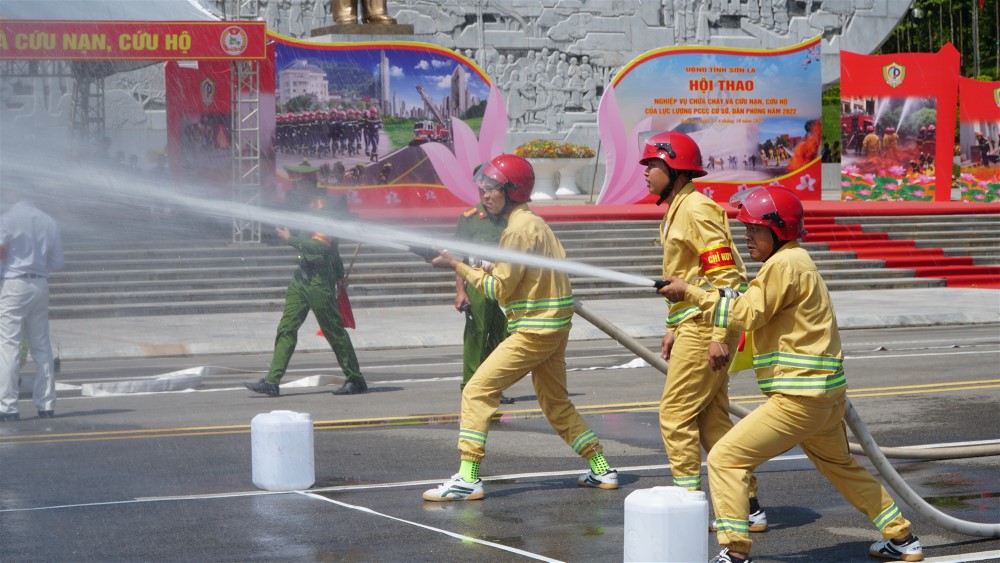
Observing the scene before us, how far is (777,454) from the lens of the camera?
614cm

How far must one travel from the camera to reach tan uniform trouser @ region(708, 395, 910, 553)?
6020 mm

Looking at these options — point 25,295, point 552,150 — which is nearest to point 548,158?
point 552,150

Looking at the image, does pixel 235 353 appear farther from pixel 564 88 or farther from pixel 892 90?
pixel 564 88

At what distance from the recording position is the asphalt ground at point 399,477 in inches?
263

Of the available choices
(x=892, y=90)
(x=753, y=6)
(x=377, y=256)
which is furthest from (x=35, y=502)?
(x=753, y=6)

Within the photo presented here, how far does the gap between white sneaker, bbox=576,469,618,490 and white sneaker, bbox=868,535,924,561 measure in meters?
1.87

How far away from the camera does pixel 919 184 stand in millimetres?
31844

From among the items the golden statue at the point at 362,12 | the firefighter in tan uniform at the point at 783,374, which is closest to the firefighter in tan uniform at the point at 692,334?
the firefighter in tan uniform at the point at 783,374

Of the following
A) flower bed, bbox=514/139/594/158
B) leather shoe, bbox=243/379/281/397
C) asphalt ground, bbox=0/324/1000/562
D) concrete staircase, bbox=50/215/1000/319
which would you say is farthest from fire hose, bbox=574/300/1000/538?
flower bed, bbox=514/139/594/158

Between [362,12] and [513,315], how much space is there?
1071 inches

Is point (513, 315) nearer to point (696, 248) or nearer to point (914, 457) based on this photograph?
Answer: point (696, 248)

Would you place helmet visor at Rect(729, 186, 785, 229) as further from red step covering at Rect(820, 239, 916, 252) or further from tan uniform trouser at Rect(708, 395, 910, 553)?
red step covering at Rect(820, 239, 916, 252)

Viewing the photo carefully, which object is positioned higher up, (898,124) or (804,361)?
(898,124)

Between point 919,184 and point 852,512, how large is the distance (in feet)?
84.6
